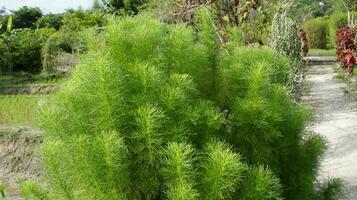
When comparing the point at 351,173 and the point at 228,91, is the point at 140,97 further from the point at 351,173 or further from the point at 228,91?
the point at 351,173

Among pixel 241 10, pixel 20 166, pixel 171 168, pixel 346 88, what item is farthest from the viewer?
pixel 346 88

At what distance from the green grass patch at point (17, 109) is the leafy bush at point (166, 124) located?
6.47m

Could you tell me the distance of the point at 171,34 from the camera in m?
2.06

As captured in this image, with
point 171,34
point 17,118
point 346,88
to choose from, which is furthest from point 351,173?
point 346,88

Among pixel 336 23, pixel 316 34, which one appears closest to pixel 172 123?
pixel 336 23

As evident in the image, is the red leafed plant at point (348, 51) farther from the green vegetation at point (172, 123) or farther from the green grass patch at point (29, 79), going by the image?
the green vegetation at point (172, 123)

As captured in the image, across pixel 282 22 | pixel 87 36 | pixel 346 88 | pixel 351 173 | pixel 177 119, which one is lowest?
pixel 346 88

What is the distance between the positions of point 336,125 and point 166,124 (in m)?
6.86

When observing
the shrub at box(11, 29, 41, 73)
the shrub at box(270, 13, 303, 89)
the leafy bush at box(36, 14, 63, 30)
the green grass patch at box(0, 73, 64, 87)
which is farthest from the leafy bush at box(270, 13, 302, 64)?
the leafy bush at box(36, 14, 63, 30)

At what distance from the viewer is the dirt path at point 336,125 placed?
5539 millimetres

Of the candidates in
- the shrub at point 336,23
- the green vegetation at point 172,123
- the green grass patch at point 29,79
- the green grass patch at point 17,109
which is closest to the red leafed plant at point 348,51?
the green grass patch at point 17,109

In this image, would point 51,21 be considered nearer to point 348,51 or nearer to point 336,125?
point 348,51

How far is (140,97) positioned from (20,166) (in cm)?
513

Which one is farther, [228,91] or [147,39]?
[228,91]
